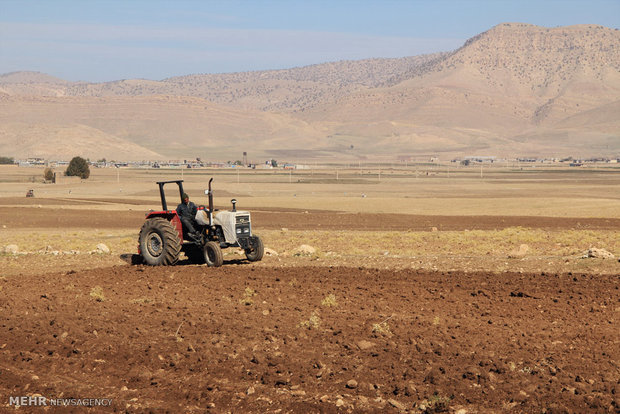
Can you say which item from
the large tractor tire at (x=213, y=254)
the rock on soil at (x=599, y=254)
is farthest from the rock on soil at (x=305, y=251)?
the rock on soil at (x=599, y=254)

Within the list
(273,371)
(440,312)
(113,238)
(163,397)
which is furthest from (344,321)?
(113,238)

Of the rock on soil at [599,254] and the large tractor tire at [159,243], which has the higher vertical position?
the large tractor tire at [159,243]

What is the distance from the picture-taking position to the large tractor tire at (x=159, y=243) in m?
19.1

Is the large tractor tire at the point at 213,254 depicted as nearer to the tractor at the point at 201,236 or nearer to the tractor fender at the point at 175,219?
the tractor at the point at 201,236

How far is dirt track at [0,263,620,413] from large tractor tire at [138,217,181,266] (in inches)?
89.0

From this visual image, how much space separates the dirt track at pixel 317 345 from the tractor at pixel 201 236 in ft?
7.20

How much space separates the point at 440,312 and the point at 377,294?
1.97 meters

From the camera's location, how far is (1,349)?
11508 millimetres

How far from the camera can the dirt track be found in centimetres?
954

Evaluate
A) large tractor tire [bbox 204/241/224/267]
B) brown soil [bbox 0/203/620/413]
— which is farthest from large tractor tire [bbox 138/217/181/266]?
brown soil [bbox 0/203/620/413]

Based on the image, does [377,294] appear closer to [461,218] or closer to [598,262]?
[598,262]

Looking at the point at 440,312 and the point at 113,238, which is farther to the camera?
the point at 113,238

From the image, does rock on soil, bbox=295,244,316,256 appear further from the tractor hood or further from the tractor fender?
the tractor fender

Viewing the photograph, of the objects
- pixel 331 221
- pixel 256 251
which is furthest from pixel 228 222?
pixel 331 221
